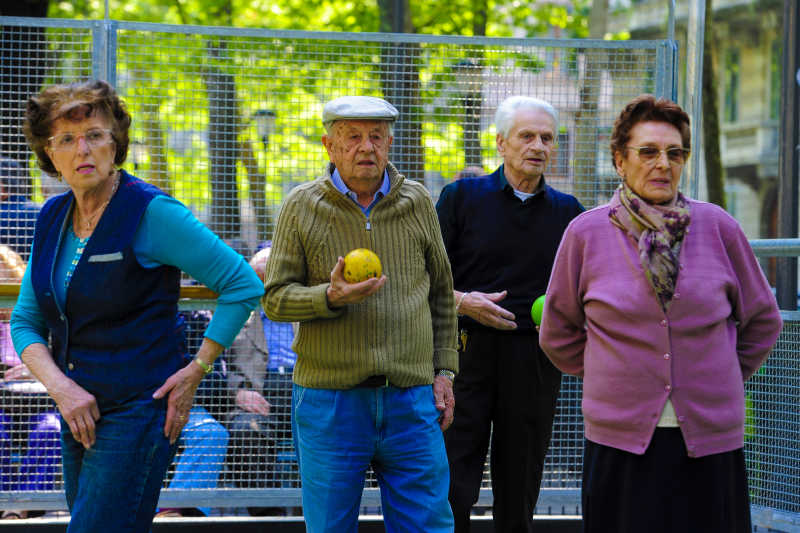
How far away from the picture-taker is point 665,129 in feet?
10.8

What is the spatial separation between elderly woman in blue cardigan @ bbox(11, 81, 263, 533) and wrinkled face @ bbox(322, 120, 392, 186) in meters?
0.56

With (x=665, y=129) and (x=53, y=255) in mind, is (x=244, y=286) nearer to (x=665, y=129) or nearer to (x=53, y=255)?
(x=53, y=255)

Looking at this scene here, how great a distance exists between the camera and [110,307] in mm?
3008

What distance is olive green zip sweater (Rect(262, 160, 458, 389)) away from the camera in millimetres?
3400

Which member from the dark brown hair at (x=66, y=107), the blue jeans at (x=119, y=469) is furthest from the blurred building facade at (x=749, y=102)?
the blue jeans at (x=119, y=469)

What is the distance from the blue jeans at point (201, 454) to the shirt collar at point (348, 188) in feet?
7.02

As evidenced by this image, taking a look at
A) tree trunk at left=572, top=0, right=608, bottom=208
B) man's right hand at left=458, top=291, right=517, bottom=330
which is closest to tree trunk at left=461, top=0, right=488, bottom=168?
tree trunk at left=572, top=0, right=608, bottom=208

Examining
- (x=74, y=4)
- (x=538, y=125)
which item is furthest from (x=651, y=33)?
(x=538, y=125)

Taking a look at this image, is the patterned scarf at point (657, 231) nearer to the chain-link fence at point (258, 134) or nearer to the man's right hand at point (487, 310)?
the man's right hand at point (487, 310)

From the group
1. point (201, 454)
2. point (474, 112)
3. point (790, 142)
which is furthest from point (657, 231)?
point (790, 142)

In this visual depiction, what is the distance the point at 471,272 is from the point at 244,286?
147cm

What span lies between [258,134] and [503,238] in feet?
5.61

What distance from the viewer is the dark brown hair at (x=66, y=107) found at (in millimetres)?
3113

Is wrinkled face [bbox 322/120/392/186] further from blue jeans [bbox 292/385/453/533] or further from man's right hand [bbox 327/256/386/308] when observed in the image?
blue jeans [bbox 292/385/453/533]
